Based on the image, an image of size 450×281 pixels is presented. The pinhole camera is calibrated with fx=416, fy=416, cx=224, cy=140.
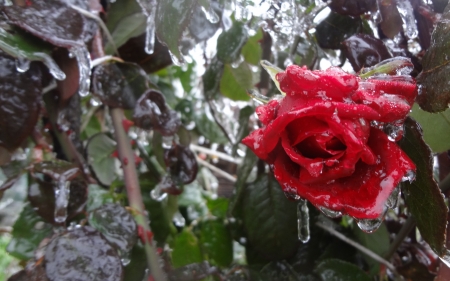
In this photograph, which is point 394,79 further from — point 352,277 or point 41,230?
point 41,230

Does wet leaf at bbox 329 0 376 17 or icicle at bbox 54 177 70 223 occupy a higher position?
wet leaf at bbox 329 0 376 17

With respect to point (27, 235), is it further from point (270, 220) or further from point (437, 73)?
point (437, 73)

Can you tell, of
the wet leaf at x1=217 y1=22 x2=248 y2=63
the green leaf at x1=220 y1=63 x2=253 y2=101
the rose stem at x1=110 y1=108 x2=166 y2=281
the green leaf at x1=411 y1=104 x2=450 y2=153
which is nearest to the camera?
the green leaf at x1=411 y1=104 x2=450 y2=153

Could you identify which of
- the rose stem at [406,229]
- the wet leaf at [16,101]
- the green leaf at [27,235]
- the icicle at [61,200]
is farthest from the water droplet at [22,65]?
the rose stem at [406,229]

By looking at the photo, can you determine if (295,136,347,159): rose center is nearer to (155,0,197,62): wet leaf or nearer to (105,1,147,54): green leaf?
(155,0,197,62): wet leaf

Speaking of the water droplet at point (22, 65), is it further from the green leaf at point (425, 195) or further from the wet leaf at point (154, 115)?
the green leaf at point (425, 195)

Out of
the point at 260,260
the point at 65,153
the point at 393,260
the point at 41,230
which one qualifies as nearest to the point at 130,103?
the point at 65,153

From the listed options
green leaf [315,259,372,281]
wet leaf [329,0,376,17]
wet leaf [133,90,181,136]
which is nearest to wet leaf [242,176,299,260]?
green leaf [315,259,372,281]
